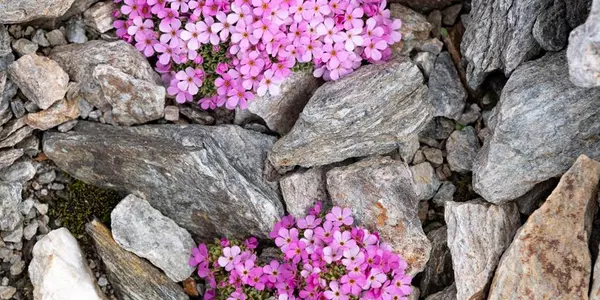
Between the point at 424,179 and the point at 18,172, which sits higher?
the point at 424,179

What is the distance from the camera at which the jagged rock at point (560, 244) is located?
20.7 ft

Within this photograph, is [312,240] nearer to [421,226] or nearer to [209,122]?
[421,226]

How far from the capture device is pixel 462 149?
7.31 meters

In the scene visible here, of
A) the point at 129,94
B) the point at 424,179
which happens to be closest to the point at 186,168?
the point at 129,94

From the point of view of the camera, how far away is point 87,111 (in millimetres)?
7336

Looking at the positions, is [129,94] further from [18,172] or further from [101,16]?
[18,172]

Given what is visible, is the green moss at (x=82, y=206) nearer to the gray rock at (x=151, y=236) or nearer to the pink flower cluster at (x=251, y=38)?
the gray rock at (x=151, y=236)

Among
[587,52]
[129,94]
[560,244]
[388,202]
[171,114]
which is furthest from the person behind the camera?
[171,114]

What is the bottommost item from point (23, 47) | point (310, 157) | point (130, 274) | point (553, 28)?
point (130, 274)

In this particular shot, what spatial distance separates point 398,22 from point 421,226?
6.86ft

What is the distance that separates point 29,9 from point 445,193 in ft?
15.1

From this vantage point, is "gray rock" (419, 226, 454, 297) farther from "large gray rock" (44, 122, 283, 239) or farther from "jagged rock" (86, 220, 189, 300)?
"jagged rock" (86, 220, 189, 300)

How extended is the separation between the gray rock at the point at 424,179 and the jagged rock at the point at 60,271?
347 centimetres

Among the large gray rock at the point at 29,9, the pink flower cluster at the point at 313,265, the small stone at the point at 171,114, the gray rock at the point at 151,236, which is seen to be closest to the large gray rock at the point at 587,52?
the pink flower cluster at the point at 313,265
